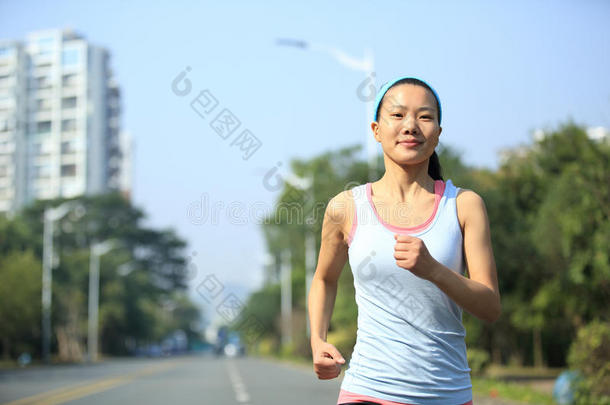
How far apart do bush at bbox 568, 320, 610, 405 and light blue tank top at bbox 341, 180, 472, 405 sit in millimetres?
8799

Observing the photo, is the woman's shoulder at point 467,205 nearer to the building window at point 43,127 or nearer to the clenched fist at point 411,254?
the clenched fist at point 411,254

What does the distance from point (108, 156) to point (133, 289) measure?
5725 centimetres

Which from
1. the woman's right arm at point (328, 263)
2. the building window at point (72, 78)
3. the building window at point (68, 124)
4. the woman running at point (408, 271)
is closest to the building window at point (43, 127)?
the building window at point (68, 124)

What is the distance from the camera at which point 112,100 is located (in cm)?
12638

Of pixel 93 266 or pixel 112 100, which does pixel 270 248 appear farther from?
pixel 112 100

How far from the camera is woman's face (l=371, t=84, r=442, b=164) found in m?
2.58

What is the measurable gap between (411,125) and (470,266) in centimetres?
45

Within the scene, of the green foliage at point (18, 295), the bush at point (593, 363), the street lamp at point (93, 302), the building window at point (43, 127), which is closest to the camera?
the bush at point (593, 363)

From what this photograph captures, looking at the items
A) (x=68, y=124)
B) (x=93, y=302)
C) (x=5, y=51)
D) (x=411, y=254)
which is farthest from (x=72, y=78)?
(x=411, y=254)

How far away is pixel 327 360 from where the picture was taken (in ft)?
8.32

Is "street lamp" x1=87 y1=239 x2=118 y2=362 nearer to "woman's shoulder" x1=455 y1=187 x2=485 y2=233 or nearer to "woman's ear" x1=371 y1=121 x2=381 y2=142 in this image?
"woman's ear" x1=371 y1=121 x2=381 y2=142

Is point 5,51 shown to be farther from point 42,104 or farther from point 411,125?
point 411,125

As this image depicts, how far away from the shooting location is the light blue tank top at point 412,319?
2541mm

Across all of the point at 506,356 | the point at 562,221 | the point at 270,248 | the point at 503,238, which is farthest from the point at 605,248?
the point at 270,248
